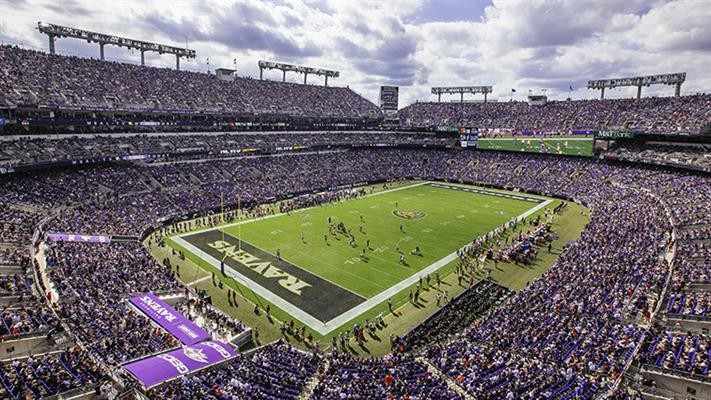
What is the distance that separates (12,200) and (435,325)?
37.2 m

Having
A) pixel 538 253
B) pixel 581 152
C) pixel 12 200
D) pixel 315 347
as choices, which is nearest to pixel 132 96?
pixel 12 200

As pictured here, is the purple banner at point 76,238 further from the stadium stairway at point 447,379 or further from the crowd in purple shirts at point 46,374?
the stadium stairway at point 447,379

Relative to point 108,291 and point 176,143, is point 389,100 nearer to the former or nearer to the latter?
point 176,143

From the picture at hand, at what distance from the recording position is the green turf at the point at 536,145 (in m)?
63.0

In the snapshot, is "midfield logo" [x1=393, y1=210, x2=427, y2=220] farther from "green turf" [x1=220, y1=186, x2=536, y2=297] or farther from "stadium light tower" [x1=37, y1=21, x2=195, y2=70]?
"stadium light tower" [x1=37, y1=21, x2=195, y2=70]

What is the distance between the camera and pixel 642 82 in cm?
6669

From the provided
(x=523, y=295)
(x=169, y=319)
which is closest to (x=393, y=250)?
(x=523, y=295)

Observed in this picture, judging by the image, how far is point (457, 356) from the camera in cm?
1819

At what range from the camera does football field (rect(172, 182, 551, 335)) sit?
26609mm

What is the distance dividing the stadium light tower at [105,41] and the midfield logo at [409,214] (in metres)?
47.4

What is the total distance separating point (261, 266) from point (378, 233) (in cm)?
1321

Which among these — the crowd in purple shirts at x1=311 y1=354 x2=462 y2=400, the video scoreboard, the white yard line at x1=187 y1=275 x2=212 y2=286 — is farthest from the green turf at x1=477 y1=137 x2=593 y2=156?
the white yard line at x1=187 y1=275 x2=212 y2=286

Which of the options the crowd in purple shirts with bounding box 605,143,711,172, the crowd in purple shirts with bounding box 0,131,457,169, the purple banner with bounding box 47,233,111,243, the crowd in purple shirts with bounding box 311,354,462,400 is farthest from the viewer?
the crowd in purple shirts with bounding box 605,143,711,172

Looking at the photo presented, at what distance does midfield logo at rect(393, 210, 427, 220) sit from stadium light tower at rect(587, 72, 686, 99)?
158 ft
